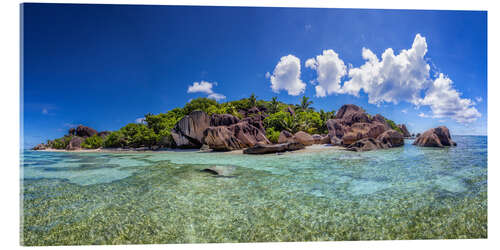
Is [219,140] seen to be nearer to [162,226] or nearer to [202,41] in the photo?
[202,41]

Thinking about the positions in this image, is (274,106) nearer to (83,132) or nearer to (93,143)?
(93,143)

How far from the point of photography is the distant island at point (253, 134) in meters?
11.3

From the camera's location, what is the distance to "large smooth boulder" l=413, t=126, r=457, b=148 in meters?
10.7

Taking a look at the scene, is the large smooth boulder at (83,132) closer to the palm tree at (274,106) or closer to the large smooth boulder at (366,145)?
the palm tree at (274,106)

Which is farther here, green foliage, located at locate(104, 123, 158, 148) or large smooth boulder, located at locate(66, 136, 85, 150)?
large smooth boulder, located at locate(66, 136, 85, 150)

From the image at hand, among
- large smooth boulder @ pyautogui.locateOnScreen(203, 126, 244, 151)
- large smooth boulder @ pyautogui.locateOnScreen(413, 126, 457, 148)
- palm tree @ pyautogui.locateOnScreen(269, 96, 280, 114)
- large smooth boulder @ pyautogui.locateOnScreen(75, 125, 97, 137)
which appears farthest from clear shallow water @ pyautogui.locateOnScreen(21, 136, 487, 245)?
large smooth boulder @ pyautogui.locateOnScreen(75, 125, 97, 137)

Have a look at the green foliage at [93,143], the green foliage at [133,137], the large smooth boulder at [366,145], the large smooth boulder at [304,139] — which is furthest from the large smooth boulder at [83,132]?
the large smooth boulder at [366,145]

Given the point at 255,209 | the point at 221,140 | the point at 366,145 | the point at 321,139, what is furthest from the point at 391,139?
the point at 255,209

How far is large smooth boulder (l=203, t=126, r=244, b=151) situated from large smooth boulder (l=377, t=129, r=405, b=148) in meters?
8.49

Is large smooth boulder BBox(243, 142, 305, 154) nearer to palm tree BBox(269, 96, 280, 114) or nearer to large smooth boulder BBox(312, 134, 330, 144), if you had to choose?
large smooth boulder BBox(312, 134, 330, 144)

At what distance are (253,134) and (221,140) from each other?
248 cm

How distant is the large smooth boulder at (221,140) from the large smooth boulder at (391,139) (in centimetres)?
849

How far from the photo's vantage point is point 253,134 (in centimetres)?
1327

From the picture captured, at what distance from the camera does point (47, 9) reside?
3.59 m
